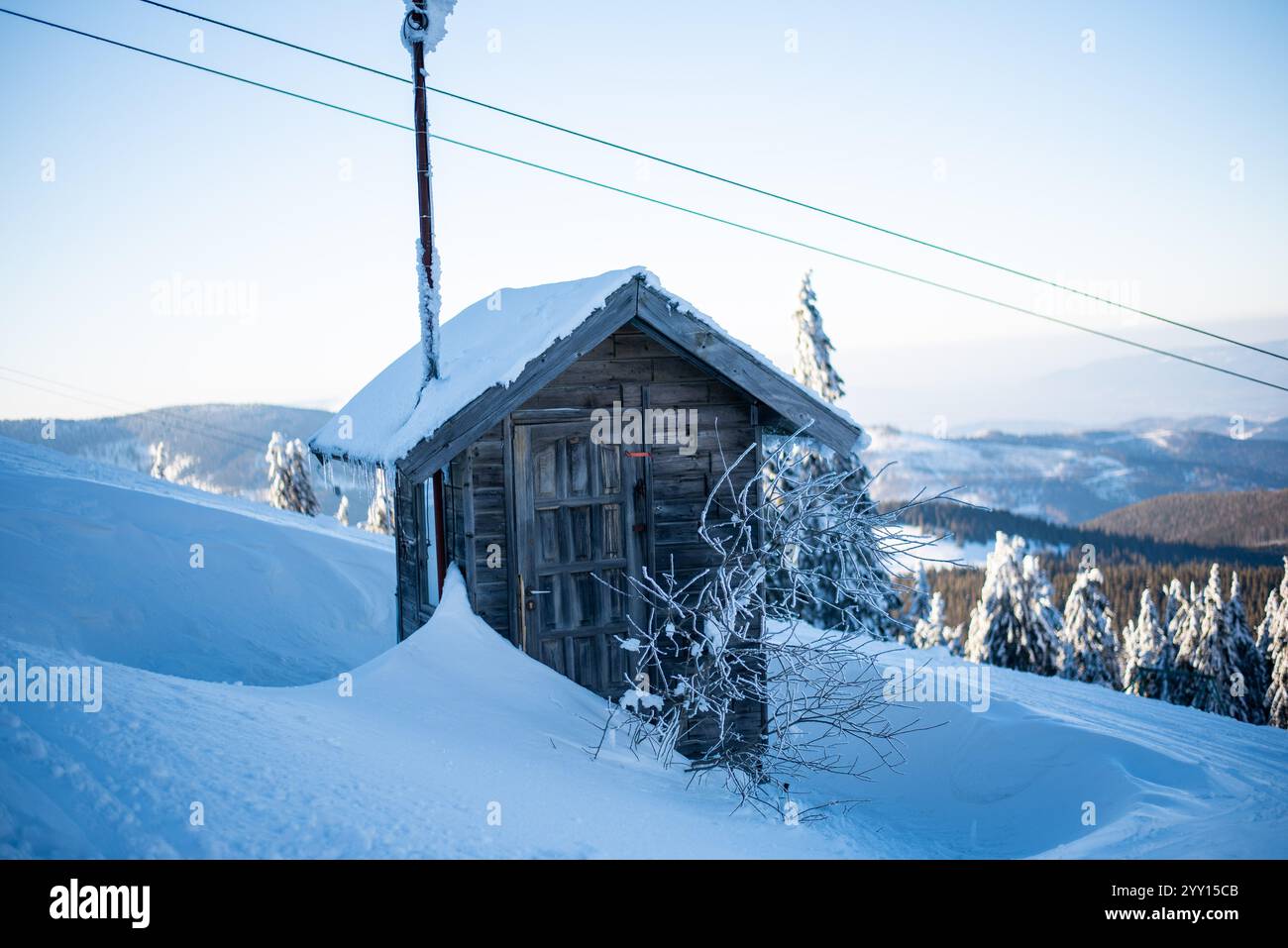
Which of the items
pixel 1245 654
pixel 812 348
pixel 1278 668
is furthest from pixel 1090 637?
pixel 812 348

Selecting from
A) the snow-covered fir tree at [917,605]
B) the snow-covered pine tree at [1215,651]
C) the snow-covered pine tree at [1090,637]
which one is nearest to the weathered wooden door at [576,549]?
the snow-covered fir tree at [917,605]

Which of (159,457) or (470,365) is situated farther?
(159,457)

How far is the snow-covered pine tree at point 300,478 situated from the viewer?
36906 mm

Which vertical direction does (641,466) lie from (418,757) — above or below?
above

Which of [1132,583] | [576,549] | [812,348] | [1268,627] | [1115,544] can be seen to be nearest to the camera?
[576,549]

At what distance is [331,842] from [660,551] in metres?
5.12

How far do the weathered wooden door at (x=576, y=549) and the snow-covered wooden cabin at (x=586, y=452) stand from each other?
0.04 ft

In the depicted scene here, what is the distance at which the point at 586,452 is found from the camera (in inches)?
361

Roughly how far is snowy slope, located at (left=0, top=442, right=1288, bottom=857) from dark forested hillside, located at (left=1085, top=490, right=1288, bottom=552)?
12642 cm

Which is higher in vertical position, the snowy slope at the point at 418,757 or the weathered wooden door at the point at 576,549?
the weathered wooden door at the point at 576,549

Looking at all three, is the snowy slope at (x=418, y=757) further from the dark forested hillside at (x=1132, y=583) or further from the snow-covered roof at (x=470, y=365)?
the dark forested hillside at (x=1132, y=583)

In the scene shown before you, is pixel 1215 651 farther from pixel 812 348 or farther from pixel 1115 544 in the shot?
pixel 1115 544

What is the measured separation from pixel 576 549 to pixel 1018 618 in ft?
90.1

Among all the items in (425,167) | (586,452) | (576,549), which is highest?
(425,167)
